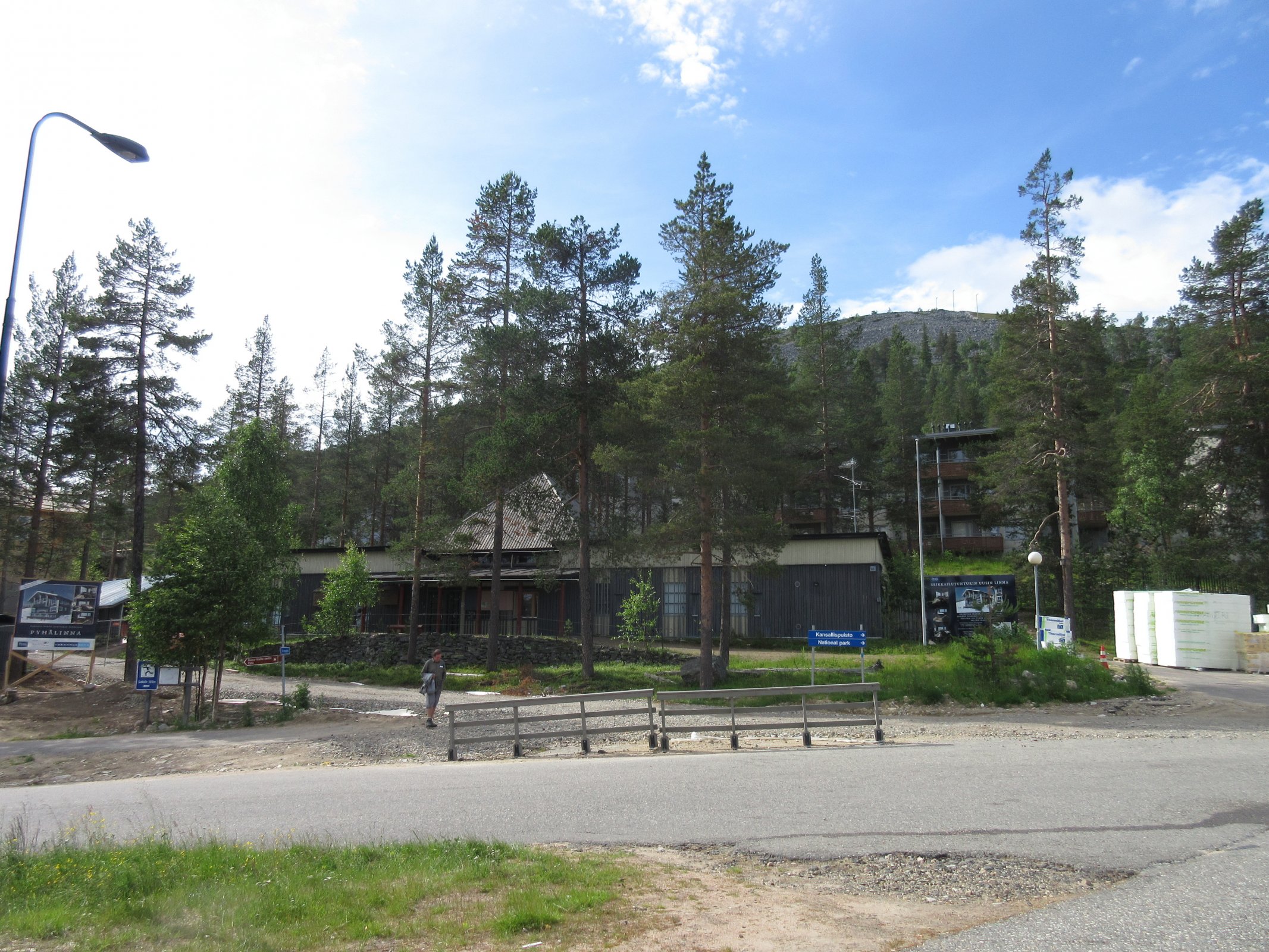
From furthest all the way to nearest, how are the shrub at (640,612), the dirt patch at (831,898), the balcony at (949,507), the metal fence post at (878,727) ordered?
the balcony at (949,507)
the shrub at (640,612)
the metal fence post at (878,727)
the dirt patch at (831,898)

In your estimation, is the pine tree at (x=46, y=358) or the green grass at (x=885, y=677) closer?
the green grass at (x=885, y=677)

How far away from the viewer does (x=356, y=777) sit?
12008 millimetres

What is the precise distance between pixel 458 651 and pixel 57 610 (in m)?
13.3

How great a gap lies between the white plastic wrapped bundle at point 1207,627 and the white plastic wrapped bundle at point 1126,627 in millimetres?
1981

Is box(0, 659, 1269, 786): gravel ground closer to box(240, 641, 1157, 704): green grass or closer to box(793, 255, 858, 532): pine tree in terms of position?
box(240, 641, 1157, 704): green grass

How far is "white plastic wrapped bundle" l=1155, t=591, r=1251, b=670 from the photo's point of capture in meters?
23.8

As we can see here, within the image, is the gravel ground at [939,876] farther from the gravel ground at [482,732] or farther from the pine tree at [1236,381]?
the pine tree at [1236,381]

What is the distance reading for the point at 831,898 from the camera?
19.1ft

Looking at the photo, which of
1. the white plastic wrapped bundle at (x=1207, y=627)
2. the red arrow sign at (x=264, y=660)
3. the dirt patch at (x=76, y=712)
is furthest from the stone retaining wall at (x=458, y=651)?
the white plastic wrapped bundle at (x=1207, y=627)

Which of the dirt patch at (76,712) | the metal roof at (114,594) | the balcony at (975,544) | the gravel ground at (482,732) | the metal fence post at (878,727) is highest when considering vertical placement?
the balcony at (975,544)

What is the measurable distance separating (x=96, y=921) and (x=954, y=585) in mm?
31501

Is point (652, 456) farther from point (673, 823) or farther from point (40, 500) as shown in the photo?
point (40, 500)

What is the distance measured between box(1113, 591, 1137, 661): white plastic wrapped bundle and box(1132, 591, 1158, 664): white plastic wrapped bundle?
0.16 meters

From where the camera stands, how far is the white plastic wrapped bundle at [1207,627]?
78.1ft
